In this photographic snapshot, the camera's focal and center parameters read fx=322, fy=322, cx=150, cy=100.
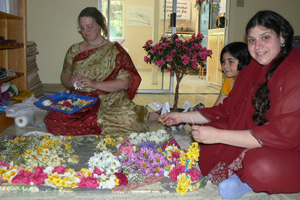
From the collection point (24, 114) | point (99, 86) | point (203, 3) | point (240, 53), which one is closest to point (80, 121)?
point (99, 86)

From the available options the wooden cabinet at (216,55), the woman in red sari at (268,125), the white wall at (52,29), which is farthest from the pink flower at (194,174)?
the wooden cabinet at (216,55)

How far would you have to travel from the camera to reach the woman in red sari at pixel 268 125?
1.50 metres

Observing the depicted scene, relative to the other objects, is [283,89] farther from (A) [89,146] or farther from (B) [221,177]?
(A) [89,146]

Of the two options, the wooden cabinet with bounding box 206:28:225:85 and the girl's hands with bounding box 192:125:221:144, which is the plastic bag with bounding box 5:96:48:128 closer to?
the girl's hands with bounding box 192:125:221:144

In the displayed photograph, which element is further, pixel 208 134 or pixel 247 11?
pixel 247 11

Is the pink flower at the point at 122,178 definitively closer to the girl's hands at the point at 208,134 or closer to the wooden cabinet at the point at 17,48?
the girl's hands at the point at 208,134

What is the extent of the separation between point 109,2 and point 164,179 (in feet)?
14.9

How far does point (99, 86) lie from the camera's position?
2889mm

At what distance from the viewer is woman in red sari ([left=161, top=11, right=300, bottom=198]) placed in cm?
150

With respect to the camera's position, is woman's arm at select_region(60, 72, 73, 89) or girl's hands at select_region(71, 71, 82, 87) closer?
girl's hands at select_region(71, 71, 82, 87)

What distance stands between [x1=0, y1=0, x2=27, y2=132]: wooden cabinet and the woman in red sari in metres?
2.87

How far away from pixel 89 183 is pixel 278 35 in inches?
48.8

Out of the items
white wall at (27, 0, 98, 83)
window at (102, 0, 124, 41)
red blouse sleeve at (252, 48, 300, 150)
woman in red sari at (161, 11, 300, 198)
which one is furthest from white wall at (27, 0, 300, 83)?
red blouse sleeve at (252, 48, 300, 150)

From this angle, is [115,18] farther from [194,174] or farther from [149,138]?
[194,174]
